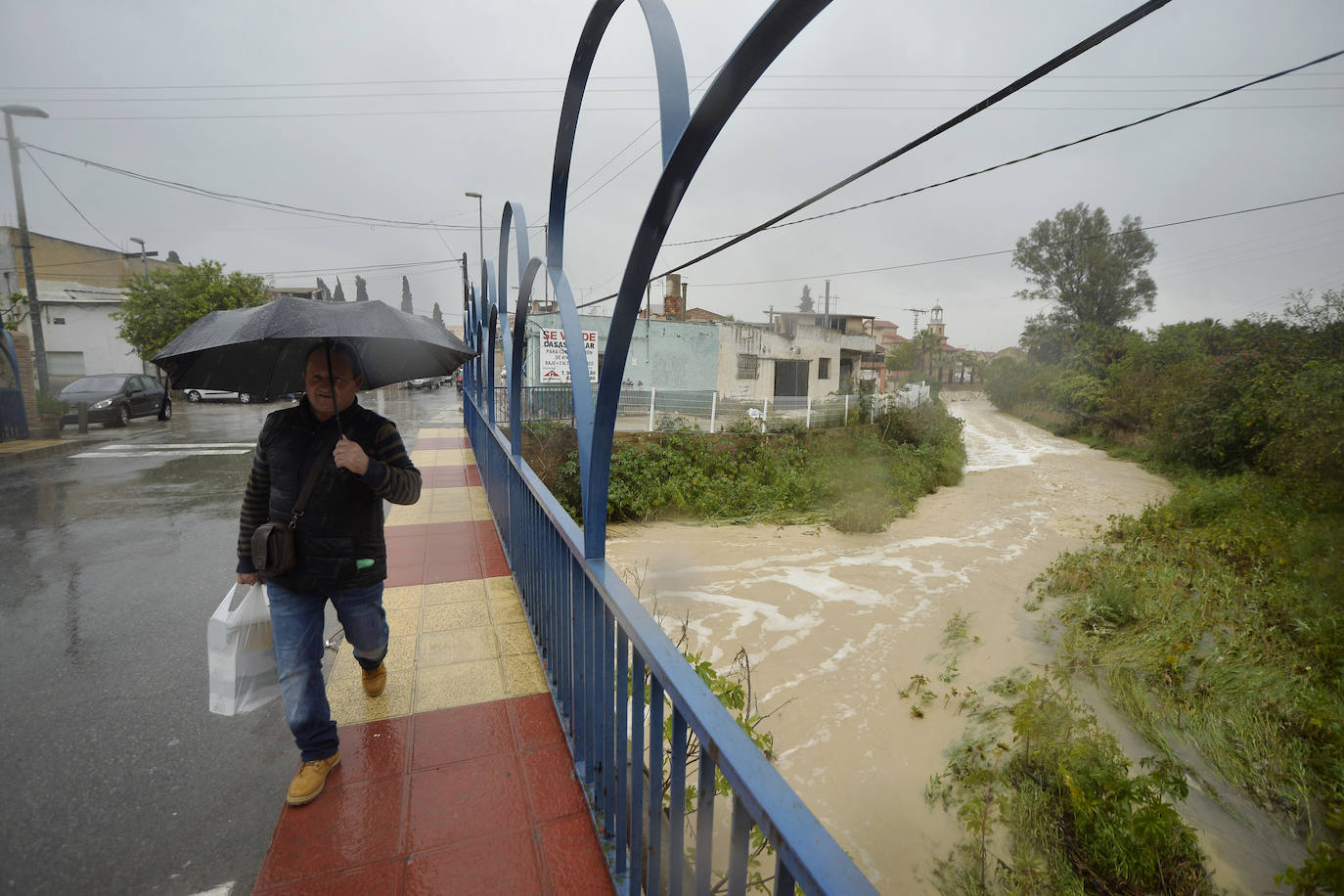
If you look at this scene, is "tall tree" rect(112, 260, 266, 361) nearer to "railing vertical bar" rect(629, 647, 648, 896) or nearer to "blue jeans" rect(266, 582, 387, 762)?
"blue jeans" rect(266, 582, 387, 762)

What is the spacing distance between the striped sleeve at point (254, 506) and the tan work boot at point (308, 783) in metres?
0.76

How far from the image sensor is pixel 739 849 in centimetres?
98

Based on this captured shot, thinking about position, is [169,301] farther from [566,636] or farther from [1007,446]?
[1007,446]

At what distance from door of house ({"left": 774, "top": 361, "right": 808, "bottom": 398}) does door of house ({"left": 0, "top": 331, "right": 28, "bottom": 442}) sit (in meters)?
21.7

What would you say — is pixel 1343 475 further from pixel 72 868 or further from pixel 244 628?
pixel 72 868

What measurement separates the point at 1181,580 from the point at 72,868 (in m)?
9.89

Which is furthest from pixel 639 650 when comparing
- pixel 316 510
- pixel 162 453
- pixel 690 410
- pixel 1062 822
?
pixel 162 453

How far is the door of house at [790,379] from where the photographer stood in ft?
81.1

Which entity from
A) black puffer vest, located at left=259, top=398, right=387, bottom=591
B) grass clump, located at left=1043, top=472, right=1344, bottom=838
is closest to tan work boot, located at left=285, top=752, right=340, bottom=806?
black puffer vest, located at left=259, top=398, right=387, bottom=591

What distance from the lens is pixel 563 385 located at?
35.4 ft

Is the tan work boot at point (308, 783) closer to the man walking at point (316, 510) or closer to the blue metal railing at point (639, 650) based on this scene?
the man walking at point (316, 510)

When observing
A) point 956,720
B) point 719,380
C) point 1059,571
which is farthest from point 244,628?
point 719,380

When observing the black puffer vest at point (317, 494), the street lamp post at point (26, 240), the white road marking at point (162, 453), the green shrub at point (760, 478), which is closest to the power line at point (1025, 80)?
the black puffer vest at point (317, 494)

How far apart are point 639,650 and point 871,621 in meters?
6.39
